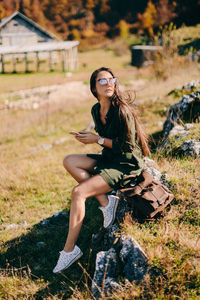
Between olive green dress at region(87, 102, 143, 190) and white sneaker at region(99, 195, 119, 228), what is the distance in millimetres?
218

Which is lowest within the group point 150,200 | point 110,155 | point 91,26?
point 150,200

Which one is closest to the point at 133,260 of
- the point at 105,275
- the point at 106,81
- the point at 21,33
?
the point at 105,275

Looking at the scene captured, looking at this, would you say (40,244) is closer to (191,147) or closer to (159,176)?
(159,176)

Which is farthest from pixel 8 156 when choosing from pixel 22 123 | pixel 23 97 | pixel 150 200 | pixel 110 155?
pixel 23 97

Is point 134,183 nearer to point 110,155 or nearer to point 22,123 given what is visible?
point 110,155

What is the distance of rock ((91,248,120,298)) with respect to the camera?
2428mm

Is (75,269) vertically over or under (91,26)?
under

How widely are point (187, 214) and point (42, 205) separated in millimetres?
2749

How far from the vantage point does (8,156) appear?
8.49m

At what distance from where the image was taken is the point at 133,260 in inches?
98.2

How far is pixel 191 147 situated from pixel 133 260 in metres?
2.20

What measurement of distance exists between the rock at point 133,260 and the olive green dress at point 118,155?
26.0 inches

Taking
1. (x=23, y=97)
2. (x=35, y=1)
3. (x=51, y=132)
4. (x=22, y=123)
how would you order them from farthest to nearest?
(x=35, y=1)
(x=23, y=97)
(x=22, y=123)
(x=51, y=132)

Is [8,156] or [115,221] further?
[8,156]
